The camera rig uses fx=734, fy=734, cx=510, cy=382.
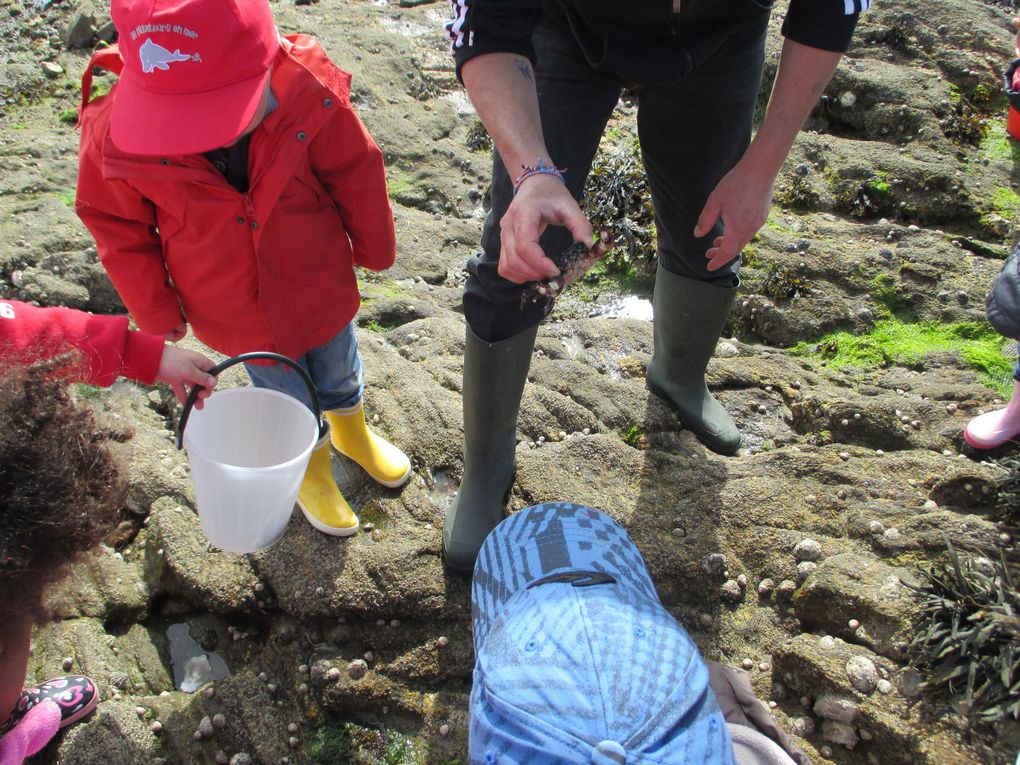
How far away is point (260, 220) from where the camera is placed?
230 cm

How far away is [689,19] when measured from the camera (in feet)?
6.84

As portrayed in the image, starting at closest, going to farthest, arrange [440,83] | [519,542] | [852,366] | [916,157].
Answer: [519,542]
[852,366]
[916,157]
[440,83]

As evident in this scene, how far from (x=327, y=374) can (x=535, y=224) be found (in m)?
1.29

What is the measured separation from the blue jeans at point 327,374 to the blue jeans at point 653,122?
1.86 feet

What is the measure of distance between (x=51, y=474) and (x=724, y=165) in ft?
7.06

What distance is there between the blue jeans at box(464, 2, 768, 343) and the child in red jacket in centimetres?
51

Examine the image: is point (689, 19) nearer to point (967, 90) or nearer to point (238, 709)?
point (238, 709)

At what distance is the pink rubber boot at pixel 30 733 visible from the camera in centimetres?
211

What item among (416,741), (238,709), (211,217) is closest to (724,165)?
(211,217)

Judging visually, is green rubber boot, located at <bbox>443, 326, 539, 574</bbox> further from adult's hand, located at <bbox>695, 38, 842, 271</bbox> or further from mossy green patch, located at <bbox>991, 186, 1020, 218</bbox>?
mossy green patch, located at <bbox>991, 186, 1020, 218</bbox>

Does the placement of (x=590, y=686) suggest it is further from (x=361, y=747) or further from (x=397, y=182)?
(x=397, y=182)

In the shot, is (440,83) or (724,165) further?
(440,83)

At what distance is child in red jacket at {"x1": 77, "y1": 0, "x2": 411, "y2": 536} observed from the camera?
2.07m

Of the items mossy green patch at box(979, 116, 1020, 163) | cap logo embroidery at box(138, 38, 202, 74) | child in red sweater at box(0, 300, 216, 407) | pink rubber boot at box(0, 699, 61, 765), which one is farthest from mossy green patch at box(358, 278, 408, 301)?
mossy green patch at box(979, 116, 1020, 163)
